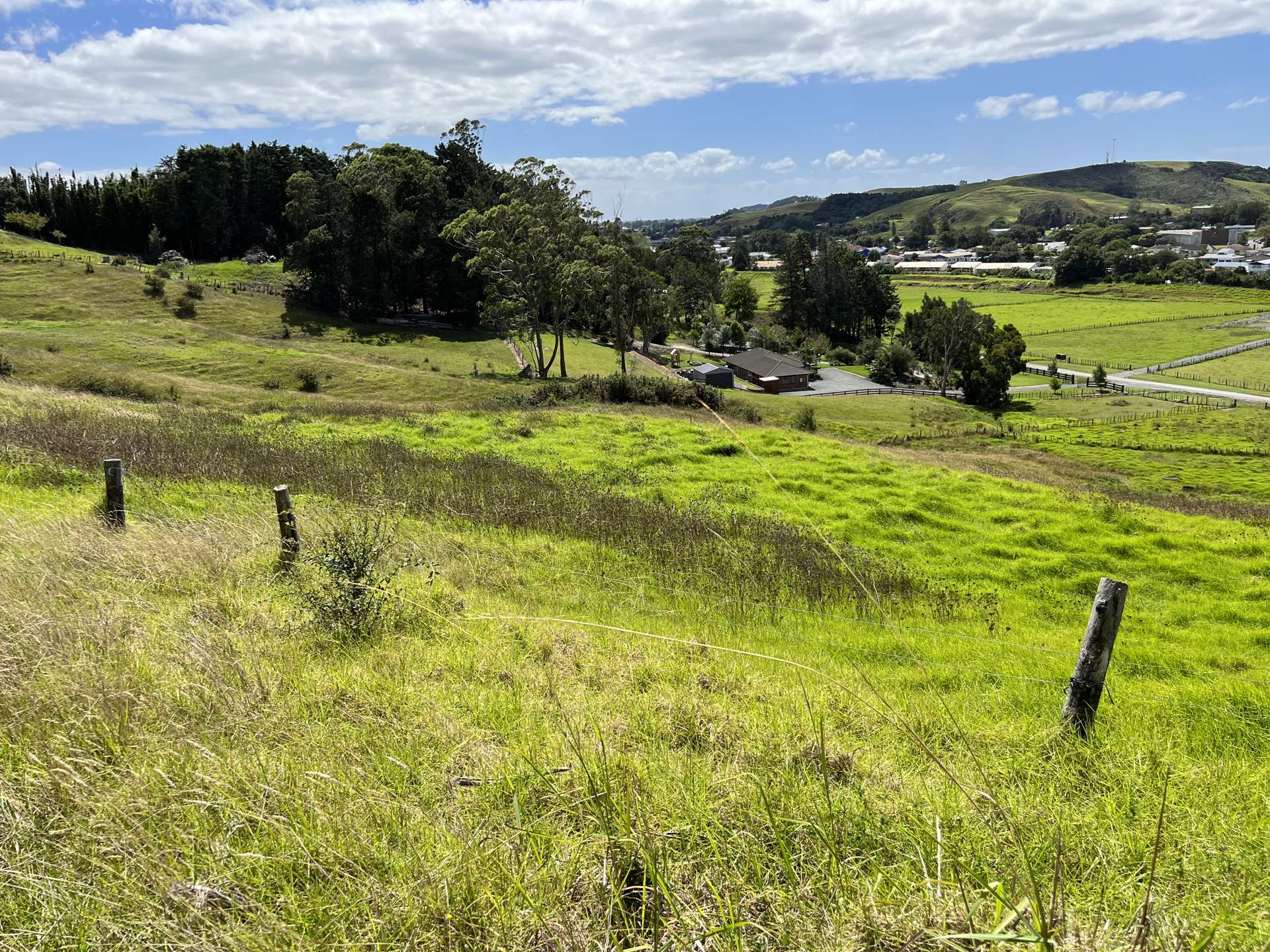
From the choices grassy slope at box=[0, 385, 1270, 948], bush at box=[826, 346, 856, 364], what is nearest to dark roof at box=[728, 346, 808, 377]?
bush at box=[826, 346, 856, 364]

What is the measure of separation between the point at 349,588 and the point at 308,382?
32505mm

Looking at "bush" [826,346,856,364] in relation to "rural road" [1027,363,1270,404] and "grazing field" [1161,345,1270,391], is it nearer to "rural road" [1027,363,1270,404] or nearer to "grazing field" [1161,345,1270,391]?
"rural road" [1027,363,1270,404]

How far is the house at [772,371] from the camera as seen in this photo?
70.1m

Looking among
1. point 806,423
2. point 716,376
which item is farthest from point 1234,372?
point 806,423

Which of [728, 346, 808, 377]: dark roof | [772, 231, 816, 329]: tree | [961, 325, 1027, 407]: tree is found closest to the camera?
[961, 325, 1027, 407]: tree

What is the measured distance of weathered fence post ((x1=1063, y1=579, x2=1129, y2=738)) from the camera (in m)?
4.43

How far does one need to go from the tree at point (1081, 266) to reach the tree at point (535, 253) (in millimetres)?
123929

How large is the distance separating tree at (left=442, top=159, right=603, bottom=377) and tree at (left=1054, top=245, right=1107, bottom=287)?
124 m

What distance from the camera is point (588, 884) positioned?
2.84 meters

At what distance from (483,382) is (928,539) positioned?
1213 inches

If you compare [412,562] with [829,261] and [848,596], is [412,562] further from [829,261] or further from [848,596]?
[829,261]

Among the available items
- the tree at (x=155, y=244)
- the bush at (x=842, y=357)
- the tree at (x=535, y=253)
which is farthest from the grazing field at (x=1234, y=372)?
the tree at (x=155, y=244)

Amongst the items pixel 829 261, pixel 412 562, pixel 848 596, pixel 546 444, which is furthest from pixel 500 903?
pixel 829 261

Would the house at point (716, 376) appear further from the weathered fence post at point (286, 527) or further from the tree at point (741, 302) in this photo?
the weathered fence post at point (286, 527)
